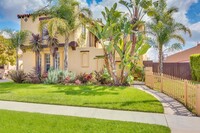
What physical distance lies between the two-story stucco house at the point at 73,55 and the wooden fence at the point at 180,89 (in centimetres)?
722

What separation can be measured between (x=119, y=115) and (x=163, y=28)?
53.8 feet

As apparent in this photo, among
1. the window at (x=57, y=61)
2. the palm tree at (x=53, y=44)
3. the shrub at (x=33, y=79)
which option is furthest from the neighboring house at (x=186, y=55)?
the shrub at (x=33, y=79)

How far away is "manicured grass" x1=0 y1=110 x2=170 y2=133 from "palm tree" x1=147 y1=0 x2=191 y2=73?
16364mm

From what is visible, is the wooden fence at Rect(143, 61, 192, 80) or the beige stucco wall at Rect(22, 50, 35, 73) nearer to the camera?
the wooden fence at Rect(143, 61, 192, 80)

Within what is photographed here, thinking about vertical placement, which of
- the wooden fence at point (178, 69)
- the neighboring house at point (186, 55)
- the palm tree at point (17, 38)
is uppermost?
the palm tree at point (17, 38)

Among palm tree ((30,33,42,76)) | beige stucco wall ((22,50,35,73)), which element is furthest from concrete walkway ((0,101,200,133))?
beige stucco wall ((22,50,35,73))

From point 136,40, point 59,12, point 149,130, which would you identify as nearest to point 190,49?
point 136,40

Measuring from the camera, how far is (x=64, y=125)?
22.1ft

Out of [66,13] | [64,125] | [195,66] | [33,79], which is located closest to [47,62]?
[33,79]

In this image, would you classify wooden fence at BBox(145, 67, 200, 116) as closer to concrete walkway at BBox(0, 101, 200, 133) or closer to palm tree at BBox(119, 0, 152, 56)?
concrete walkway at BBox(0, 101, 200, 133)

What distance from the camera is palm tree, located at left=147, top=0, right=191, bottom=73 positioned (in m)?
22.1

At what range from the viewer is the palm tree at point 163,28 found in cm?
2206

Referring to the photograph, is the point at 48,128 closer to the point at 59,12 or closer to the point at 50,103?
the point at 50,103

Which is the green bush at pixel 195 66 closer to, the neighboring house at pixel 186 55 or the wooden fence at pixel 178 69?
the wooden fence at pixel 178 69
